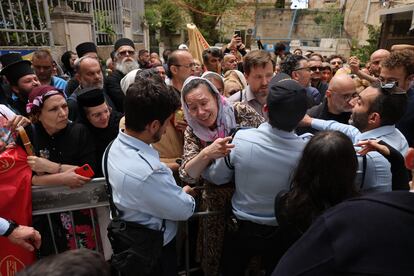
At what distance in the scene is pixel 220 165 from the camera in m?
1.85

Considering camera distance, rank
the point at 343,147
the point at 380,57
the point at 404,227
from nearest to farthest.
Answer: the point at 404,227, the point at 343,147, the point at 380,57

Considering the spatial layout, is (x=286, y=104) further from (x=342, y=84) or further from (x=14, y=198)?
(x=14, y=198)

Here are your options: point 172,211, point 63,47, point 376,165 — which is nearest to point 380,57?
point 376,165

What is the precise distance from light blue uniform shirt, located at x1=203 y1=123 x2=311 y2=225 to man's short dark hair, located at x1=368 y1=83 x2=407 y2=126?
58 centimetres

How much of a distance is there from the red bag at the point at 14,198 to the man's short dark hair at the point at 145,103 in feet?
3.03

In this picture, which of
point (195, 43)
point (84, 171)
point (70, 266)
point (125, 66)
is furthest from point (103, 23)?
point (70, 266)

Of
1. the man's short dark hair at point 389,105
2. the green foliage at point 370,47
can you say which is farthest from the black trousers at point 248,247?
the green foliage at point 370,47

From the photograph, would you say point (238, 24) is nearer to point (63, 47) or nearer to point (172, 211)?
point (63, 47)

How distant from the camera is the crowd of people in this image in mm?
796

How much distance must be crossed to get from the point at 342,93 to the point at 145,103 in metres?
1.84

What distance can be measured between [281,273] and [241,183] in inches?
38.2

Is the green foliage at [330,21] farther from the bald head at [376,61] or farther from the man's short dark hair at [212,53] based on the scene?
the man's short dark hair at [212,53]

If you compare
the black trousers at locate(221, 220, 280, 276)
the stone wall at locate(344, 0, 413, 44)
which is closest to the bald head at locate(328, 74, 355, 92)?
the black trousers at locate(221, 220, 280, 276)

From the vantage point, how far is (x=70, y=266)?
887 mm
